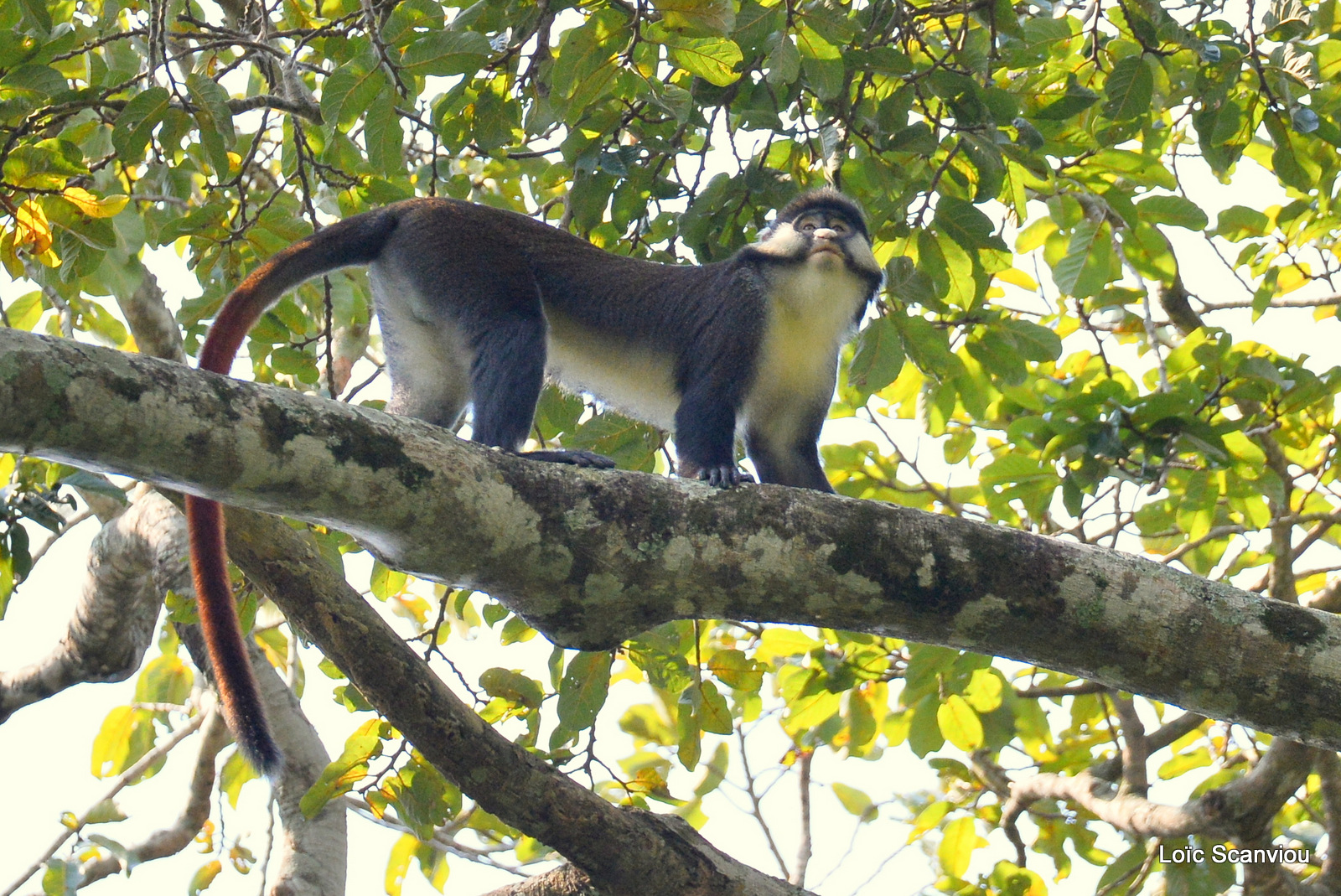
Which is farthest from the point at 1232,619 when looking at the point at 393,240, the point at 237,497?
the point at 393,240

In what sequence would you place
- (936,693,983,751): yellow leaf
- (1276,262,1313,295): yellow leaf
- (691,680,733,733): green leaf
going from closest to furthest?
(691,680,733,733): green leaf, (936,693,983,751): yellow leaf, (1276,262,1313,295): yellow leaf

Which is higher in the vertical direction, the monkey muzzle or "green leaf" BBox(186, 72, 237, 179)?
the monkey muzzle

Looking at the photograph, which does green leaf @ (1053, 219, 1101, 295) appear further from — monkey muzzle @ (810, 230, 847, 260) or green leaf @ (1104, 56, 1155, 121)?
monkey muzzle @ (810, 230, 847, 260)

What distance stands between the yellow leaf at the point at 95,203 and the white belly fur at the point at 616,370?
4.44 feet

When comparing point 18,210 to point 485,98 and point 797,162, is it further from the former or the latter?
point 797,162

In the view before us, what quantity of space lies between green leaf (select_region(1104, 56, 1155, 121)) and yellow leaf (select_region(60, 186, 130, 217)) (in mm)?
2689

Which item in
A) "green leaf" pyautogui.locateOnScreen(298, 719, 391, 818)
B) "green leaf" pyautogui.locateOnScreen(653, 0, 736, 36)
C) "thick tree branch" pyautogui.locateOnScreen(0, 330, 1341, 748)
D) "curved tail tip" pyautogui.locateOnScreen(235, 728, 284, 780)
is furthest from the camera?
"green leaf" pyautogui.locateOnScreen(298, 719, 391, 818)

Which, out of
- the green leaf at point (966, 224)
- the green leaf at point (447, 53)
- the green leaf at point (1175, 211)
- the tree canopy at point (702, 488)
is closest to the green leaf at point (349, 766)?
the tree canopy at point (702, 488)

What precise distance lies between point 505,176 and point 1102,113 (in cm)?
263

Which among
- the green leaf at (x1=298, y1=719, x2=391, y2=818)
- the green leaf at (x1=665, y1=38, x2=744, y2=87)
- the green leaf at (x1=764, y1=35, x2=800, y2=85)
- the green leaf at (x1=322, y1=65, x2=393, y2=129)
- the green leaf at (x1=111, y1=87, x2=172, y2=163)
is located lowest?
the green leaf at (x1=298, y1=719, x2=391, y2=818)

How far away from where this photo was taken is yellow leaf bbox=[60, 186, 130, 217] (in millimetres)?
3076

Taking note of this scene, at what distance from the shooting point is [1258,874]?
3793 millimetres

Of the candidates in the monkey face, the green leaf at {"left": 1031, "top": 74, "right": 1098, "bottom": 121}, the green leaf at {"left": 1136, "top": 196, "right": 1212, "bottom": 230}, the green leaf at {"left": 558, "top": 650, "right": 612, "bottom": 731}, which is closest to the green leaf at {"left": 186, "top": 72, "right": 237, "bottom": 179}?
the green leaf at {"left": 558, "top": 650, "right": 612, "bottom": 731}

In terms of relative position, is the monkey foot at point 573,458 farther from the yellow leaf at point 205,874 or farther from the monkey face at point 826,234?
the yellow leaf at point 205,874
